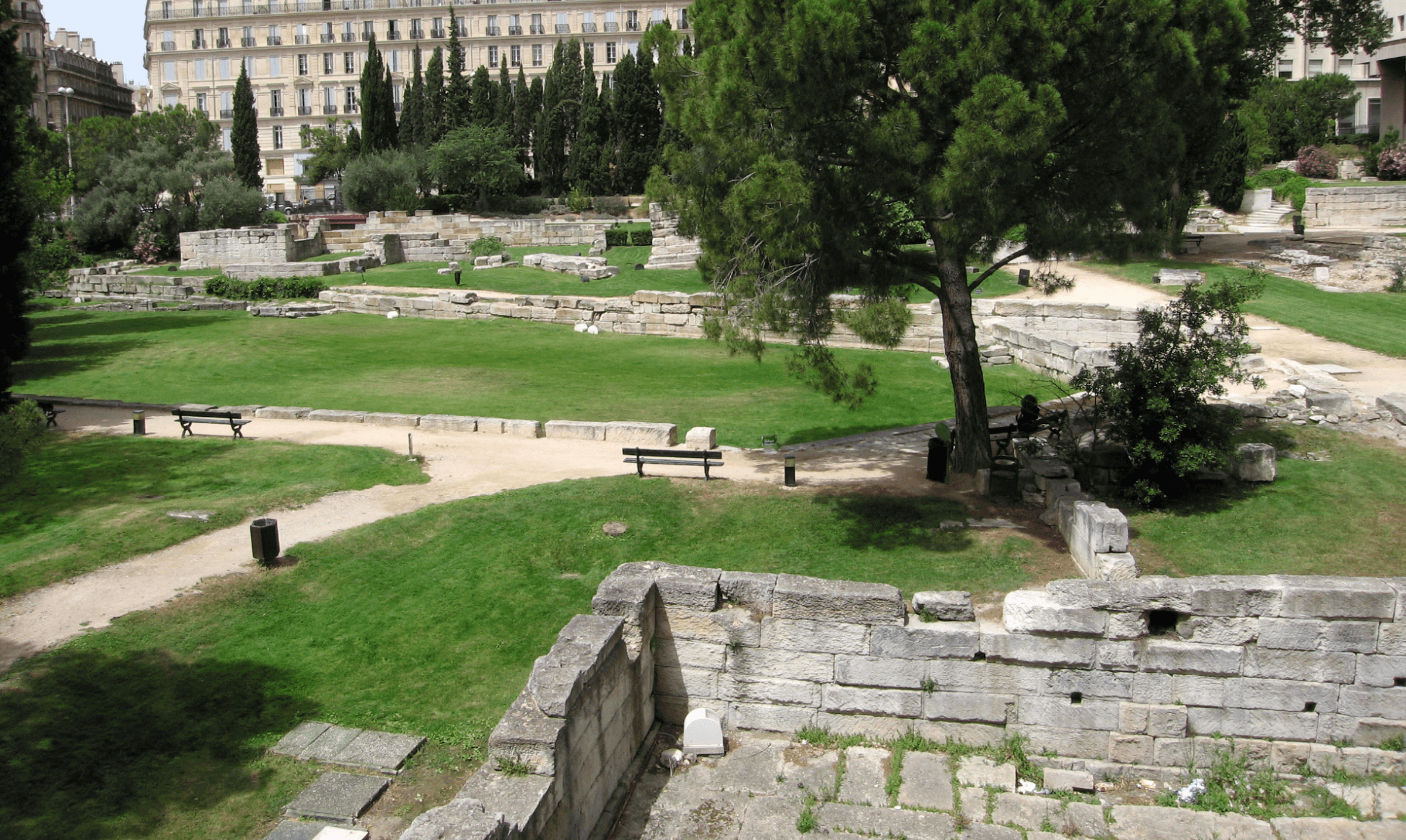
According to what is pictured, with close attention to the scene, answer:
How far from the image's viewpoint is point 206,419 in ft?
62.3

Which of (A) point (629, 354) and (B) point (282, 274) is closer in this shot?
(A) point (629, 354)

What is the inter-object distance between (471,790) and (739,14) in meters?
9.39

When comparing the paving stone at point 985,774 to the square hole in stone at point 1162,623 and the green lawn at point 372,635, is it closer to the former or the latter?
the square hole in stone at point 1162,623

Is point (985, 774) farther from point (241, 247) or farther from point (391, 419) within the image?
point (241, 247)

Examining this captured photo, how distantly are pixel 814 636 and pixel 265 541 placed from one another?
22.8 ft

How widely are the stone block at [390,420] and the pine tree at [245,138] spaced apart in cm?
4448

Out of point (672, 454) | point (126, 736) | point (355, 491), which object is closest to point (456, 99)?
point (355, 491)

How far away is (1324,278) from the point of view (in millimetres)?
29219

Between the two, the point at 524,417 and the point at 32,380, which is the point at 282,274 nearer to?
the point at 32,380

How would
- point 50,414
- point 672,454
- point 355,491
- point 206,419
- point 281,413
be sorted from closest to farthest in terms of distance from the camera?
1. point 672,454
2. point 355,491
3. point 206,419
4. point 50,414
5. point 281,413

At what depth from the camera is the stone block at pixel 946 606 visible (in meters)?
9.08

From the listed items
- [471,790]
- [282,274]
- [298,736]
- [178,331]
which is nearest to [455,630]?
[298,736]

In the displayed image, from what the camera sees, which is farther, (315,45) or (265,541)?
(315,45)

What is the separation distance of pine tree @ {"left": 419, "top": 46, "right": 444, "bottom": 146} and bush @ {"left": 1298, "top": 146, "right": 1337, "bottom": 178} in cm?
4508
